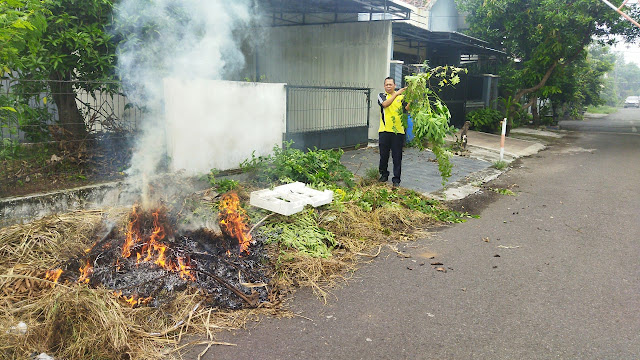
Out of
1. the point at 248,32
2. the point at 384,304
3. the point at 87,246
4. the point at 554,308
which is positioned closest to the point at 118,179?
the point at 87,246

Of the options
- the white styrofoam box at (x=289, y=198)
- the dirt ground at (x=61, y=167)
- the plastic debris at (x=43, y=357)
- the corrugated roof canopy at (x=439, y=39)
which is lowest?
the plastic debris at (x=43, y=357)

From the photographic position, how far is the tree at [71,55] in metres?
6.05

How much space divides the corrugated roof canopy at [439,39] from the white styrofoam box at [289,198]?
8.38 m

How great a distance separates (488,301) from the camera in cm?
398

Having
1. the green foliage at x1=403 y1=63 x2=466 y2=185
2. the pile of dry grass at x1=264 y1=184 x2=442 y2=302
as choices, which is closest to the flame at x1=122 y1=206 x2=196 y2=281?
the pile of dry grass at x1=264 y1=184 x2=442 y2=302

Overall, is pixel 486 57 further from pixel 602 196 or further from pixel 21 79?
pixel 21 79

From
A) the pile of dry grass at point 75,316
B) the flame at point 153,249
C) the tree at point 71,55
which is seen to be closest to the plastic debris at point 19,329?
the pile of dry grass at point 75,316

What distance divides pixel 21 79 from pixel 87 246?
9.28 ft

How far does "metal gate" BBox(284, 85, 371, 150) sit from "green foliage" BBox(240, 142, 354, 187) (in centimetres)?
241

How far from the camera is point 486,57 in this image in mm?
21641

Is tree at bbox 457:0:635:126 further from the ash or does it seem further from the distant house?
the ash

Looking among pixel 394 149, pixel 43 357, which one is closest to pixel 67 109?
pixel 43 357

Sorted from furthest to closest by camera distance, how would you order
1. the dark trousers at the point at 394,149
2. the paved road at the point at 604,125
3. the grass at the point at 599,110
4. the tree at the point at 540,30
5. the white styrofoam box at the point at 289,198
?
1. the grass at the point at 599,110
2. the paved road at the point at 604,125
3. the tree at the point at 540,30
4. the dark trousers at the point at 394,149
5. the white styrofoam box at the point at 289,198

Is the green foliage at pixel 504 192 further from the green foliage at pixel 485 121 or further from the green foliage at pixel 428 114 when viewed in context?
the green foliage at pixel 485 121
